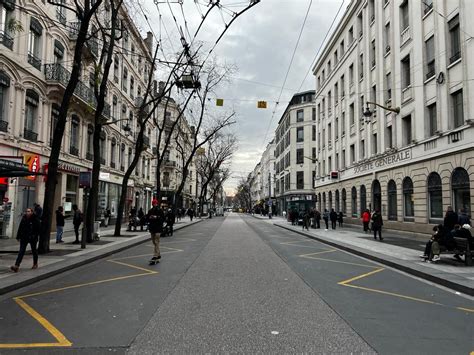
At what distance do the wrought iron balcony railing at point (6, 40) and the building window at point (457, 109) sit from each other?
2074cm

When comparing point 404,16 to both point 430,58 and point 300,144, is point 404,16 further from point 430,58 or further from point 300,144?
point 300,144

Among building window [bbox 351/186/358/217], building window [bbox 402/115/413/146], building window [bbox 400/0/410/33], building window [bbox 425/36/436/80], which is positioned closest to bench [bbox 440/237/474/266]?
building window [bbox 425/36/436/80]

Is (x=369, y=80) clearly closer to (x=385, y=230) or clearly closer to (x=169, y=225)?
(x=385, y=230)

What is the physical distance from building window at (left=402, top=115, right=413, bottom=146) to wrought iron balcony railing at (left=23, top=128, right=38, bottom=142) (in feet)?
68.9

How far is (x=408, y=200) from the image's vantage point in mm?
23469

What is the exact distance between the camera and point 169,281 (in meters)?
8.73

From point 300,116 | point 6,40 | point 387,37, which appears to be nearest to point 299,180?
point 300,116

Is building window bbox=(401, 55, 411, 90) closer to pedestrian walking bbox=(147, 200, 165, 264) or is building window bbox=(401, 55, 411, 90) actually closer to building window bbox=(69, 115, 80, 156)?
pedestrian walking bbox=(147, 200, 165, 264)

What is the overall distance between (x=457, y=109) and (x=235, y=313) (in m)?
17.4

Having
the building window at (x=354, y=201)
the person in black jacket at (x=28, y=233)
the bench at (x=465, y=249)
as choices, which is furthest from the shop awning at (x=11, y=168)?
the building window at (x=354, y=201)

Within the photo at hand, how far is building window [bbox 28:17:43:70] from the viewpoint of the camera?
18844 millimetres

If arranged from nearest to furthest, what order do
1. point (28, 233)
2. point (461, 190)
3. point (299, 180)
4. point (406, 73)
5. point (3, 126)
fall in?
point (28, 233)
point (3, 126)
point (461, 190)
point (406, 73)
point (299, 180)

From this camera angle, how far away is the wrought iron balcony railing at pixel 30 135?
18.4m

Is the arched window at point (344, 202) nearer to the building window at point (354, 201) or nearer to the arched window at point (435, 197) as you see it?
the building window at point (354, 201)
